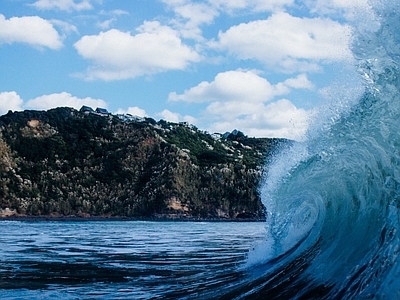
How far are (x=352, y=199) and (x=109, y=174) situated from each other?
12685cm

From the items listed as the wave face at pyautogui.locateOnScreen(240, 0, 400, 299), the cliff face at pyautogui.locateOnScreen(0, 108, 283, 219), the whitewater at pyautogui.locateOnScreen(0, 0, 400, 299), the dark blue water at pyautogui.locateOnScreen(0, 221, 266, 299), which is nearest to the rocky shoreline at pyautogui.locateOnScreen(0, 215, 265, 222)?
the cliff face at pyautogui.locateOnScreen(0, 108, 283, 219)

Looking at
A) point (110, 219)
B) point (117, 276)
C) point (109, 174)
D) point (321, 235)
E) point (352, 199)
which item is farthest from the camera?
point (109, 174)

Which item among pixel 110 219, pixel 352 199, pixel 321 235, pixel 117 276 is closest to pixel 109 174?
pixel 110 219

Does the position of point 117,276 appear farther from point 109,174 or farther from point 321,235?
Result: point 109,174

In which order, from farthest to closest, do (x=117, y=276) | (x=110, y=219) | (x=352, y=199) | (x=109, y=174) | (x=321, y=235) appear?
(x=109, y=174) < (x=110, y=219) < (x=117, y=276) < (x=321, y=235) < (x=352, y=199)

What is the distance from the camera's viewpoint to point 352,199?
14.1 meters

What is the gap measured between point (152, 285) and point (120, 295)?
1500 mm

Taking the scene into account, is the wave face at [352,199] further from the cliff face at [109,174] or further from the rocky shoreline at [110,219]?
the cliff face at [109,174]

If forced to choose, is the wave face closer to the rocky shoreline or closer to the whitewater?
the whitewater

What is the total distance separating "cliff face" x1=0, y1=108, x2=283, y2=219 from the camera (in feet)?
420

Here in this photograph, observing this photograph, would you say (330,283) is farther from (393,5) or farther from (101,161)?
(101,161)

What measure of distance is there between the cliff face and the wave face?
106m

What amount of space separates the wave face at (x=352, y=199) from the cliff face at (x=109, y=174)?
10641cm

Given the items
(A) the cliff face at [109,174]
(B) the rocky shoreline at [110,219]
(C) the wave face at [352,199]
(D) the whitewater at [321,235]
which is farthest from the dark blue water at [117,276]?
(A) the cliff face at [109,174]
